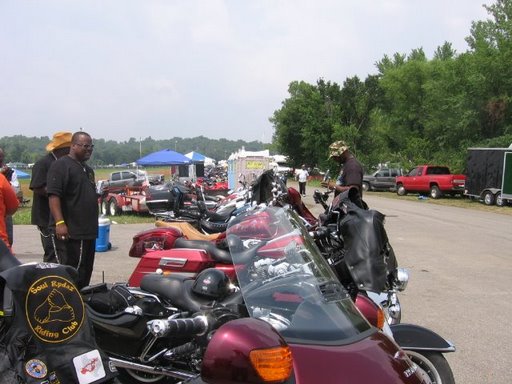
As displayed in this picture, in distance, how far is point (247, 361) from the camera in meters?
1.68

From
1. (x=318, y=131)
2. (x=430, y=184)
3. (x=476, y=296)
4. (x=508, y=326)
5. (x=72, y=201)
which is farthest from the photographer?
(x=318, y=131)

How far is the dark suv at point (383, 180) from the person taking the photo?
3572 cm

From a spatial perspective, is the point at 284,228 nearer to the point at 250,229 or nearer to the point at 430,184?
Answer: the point at 250,229

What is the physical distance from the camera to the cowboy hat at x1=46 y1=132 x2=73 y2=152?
232 inches

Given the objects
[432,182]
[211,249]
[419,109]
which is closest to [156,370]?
[211,249]

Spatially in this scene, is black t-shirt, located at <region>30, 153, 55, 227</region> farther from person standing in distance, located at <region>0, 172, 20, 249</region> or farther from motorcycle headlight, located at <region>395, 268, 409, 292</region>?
motorcycle headlight, located at <region>395, 268, 409, 292</region>

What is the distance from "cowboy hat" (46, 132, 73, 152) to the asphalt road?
Answer: 5.03ft

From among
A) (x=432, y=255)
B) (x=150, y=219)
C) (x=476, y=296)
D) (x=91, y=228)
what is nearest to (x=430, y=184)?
(x=150, y=219)

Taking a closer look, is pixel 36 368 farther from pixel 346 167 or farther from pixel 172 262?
pixel 346 167

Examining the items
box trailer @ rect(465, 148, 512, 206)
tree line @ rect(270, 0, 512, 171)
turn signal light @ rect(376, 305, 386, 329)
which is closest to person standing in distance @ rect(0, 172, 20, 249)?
turn signal light @ rect(376, 305, 386, 329)

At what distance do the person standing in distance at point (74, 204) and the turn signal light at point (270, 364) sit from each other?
3.72m

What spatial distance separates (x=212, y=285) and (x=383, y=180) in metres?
34.3

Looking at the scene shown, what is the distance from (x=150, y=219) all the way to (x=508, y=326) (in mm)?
12778

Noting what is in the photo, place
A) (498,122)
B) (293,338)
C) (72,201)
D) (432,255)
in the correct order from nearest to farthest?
(293,338) < (72,201) < (432,255) < (498,122)
